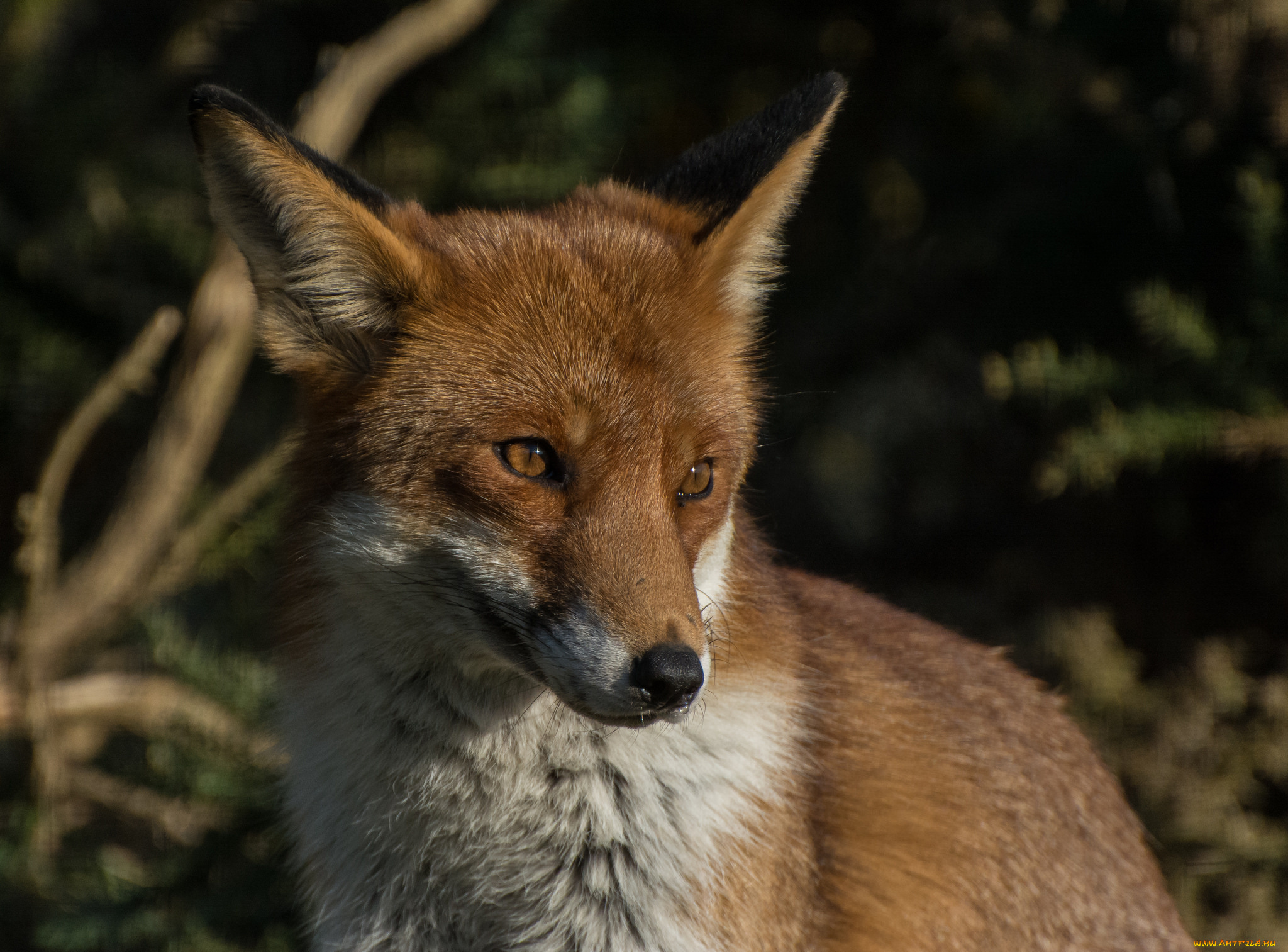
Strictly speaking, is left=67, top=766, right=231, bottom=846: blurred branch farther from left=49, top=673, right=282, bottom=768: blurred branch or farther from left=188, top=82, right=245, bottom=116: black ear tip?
left=188, top=82, right=245, bottom=116: black ear tip

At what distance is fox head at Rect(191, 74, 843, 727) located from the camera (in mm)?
1925

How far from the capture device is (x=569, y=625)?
188cm

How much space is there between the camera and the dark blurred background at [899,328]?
3.64m

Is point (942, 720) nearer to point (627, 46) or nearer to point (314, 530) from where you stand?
point (314, 530)

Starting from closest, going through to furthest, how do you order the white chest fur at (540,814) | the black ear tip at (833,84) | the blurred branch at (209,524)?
the white chest fur at (540,814), the black ear tip at (833,84), the blurred branch at (209,524)

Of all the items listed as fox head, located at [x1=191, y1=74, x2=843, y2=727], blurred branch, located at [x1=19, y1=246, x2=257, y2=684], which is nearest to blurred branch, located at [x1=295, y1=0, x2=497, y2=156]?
blurred branch, located at [x1=19, y1=246, x2=257, y2=684]

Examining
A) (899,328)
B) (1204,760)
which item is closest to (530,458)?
(1204,760)

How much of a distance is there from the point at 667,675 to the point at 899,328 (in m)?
3.22

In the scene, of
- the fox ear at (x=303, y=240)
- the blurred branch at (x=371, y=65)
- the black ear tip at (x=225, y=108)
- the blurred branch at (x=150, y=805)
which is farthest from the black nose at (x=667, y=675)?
the blurred branch at (x=371, y=65)

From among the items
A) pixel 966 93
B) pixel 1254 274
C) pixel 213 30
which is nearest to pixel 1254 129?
pixel 1254 274

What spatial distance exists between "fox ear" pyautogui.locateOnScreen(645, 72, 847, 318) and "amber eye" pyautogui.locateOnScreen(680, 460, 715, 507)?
16.2 inches

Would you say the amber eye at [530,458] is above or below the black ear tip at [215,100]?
below

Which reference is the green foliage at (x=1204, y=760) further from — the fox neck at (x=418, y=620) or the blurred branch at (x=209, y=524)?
the blurred branch at (x=209, y=524)

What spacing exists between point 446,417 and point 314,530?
1.13 feet
